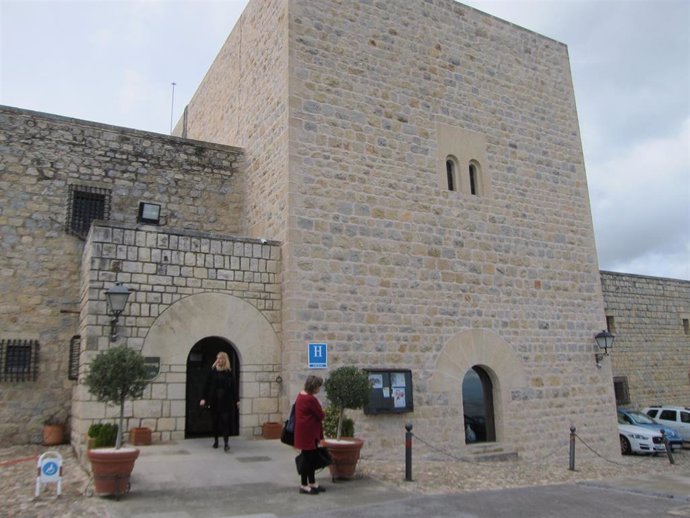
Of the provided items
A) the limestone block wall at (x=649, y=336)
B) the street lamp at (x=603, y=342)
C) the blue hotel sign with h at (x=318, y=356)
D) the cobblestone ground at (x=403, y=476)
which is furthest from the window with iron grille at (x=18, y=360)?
the limestone block wall at (x=649, y=336)

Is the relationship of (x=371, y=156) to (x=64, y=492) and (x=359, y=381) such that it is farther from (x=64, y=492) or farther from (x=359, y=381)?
(x=64, y=492)

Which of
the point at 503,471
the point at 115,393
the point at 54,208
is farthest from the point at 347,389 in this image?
the point at 54,208

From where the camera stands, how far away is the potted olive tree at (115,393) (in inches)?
246

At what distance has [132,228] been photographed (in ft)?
29.9

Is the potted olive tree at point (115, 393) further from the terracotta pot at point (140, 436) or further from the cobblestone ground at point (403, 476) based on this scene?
the terracotta pot at point (140, 436)

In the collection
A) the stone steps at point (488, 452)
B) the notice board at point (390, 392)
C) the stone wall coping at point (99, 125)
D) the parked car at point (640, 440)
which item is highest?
the stone wall coping at point (99, 125)

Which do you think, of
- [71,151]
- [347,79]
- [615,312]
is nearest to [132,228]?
[71,151]

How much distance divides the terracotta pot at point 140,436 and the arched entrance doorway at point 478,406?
19.7 feet

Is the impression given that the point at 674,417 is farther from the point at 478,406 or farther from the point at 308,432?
the point at 308,432

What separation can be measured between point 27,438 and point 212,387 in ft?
13.5

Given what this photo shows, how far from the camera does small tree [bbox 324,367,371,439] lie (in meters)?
7.89

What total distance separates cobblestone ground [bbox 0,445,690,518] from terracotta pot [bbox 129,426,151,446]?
753 mm

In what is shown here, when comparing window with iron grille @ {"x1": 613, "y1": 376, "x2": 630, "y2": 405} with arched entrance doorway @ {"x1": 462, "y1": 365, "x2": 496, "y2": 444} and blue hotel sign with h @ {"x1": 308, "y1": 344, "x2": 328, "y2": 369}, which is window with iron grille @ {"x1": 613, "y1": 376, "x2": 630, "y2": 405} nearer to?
arched entrance doorway @ {"x1": 462, "y1": 365, "x2": 496, "y2": 444}

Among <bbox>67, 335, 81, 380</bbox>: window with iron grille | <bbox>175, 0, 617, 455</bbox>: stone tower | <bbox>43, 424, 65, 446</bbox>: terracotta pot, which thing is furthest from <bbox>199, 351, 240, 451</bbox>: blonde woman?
<bbox>43, 424, 65, 446</bbox>: terracotta pot
